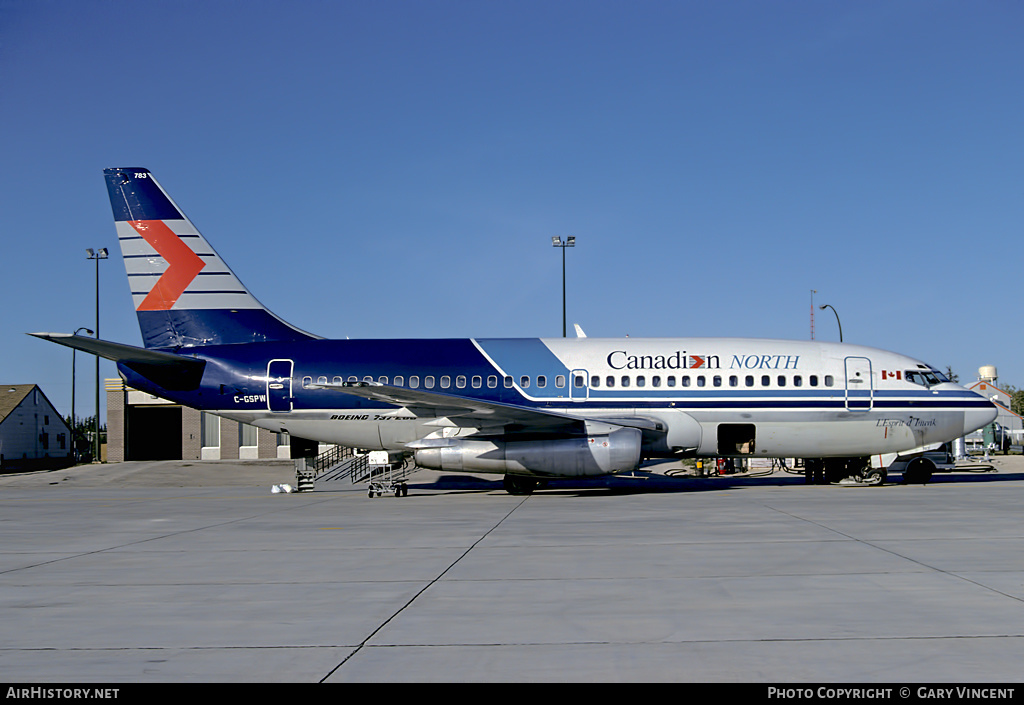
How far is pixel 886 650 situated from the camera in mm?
5812

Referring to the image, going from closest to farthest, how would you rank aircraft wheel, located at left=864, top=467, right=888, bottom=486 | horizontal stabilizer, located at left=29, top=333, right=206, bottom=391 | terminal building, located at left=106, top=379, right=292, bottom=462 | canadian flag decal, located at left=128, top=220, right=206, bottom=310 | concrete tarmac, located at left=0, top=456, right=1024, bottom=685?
concrete tarmac, located at left=0, top=456, right=1024, bottom=685 → horizontal stabilizer, located at left=29, top=333, right=206, bottom=391 → aircraft wheel, located at left=864, top=467, right=888, bottom=486 → canadian flag decal, located at left=128, top=220, right=206, bottom=310 → terminal building, located at left=106, top=379, right=292, bottom=462

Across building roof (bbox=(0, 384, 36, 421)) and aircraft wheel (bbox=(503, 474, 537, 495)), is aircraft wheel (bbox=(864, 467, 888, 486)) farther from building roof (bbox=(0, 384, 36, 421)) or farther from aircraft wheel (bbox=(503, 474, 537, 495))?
building roof (bbox=(0, 384, 36, 421))

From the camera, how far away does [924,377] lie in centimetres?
2377

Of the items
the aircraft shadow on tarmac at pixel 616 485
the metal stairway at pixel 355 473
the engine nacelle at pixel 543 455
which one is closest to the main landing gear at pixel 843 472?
the aircraft shadow on tarmac at pixel 616 485

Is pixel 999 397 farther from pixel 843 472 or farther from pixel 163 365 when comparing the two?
pixel 163 365

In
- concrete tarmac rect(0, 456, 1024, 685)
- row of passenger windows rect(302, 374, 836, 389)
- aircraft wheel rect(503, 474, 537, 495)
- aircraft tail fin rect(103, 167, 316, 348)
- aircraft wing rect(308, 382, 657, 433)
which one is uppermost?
aircraft tail fin rect(103, 167, 316, 348)

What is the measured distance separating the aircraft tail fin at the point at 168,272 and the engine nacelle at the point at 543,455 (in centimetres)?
738

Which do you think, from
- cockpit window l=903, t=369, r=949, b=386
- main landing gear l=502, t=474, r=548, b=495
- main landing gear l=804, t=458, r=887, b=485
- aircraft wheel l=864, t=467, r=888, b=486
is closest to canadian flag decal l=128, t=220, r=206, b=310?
main landing gear l=502, t=474, r=548, b=495

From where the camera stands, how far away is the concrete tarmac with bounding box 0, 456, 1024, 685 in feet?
18.5

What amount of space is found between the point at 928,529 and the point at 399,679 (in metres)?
10.5

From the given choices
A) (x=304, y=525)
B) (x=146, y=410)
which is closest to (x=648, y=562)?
(x=304, y=525)

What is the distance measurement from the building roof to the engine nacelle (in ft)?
160

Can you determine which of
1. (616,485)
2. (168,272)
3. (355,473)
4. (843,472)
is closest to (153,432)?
(355,473)
